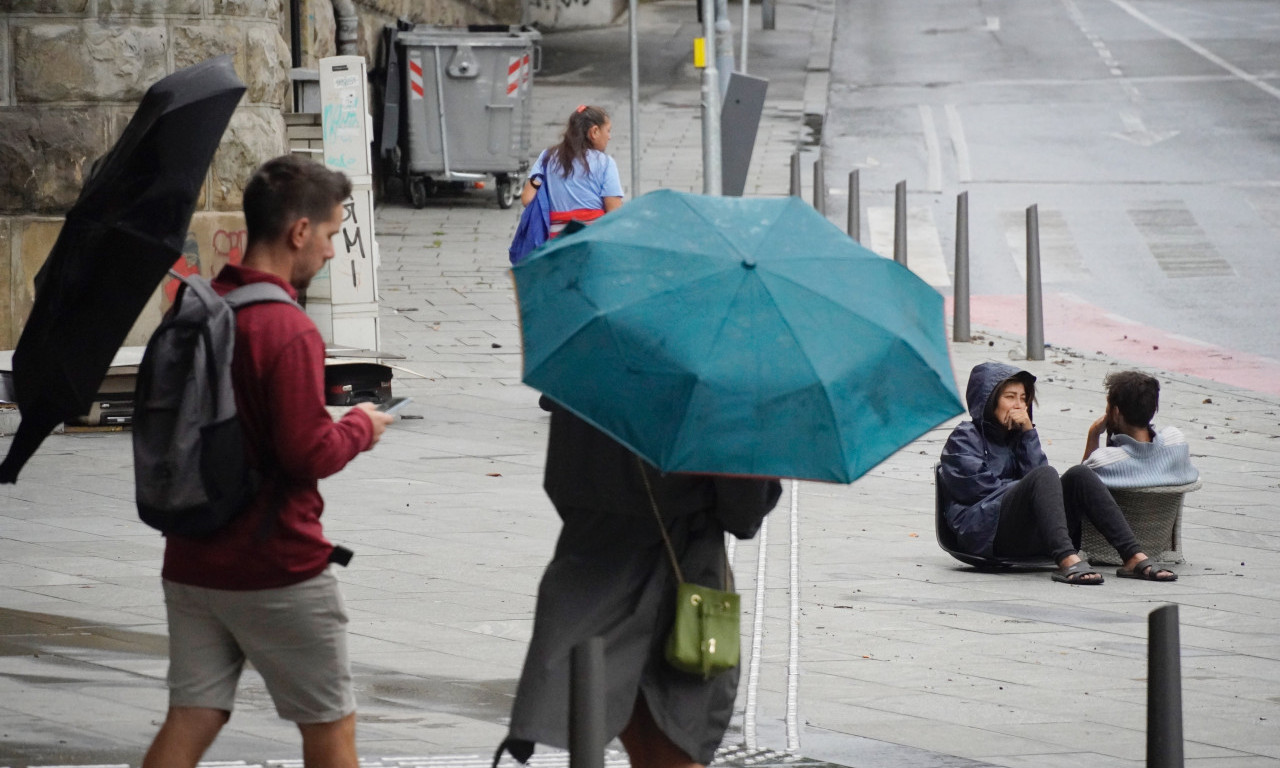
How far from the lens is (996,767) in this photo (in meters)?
4.90

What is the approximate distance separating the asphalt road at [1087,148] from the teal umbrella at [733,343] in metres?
11.3

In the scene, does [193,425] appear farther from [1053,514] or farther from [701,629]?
[1053,514]

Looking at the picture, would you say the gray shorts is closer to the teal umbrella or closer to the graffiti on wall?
the teal umbrella

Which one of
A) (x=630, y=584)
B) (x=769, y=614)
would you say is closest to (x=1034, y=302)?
(x=769, y=614)

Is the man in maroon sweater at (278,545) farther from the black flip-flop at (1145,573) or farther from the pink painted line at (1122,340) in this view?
the pink painted line at (1122,340)

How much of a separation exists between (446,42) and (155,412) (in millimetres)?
17476

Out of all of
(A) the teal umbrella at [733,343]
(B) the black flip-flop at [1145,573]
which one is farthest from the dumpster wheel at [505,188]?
(A) the teal umbrella at [733,343]

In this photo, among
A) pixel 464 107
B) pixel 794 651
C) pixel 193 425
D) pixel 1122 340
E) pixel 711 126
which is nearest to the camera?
pixel 193 425

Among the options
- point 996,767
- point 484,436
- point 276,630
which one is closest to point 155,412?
point 276,630

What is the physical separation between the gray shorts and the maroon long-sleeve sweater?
0.04m

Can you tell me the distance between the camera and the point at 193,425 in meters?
3.43

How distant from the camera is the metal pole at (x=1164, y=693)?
11.9 feet

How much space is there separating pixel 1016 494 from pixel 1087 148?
1743 centimetres

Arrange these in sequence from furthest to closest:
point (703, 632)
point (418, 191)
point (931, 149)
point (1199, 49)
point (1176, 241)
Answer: point (1199, 49)
point (931, 149)
point (418, 191)
point (1176, 241)
point (703, 632)
